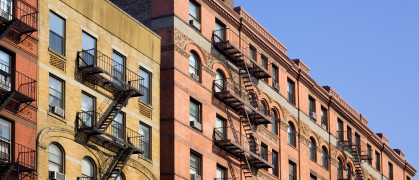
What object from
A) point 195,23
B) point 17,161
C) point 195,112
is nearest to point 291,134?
point 195,112

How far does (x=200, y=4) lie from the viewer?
70.9m

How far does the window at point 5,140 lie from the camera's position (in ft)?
159

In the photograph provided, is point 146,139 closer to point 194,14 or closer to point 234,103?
point 194,14

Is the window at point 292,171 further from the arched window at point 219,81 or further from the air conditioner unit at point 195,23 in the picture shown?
the air conditioner unit at point 195,23

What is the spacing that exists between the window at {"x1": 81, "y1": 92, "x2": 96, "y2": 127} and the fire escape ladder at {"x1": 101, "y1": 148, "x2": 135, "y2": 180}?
2.74m

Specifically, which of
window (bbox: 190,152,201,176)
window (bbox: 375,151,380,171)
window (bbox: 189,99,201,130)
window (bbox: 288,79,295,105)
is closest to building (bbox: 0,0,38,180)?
window (bbox: 190,152,201,176)

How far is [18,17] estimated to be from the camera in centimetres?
5094

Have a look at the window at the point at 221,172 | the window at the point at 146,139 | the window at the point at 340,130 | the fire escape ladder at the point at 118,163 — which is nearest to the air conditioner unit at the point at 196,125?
the window at the point at 221,172

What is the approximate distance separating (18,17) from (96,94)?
7311mm

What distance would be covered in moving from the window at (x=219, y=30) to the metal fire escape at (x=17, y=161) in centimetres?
2526

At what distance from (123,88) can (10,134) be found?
10.2 meters

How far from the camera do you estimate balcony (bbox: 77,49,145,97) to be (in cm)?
5547

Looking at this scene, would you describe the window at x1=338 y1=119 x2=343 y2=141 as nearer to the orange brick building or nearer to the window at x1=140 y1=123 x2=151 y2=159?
the orange brick building

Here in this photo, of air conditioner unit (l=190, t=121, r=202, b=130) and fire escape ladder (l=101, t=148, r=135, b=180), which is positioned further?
air conditioner unit (l=190, t=121, r=202, b=130)
